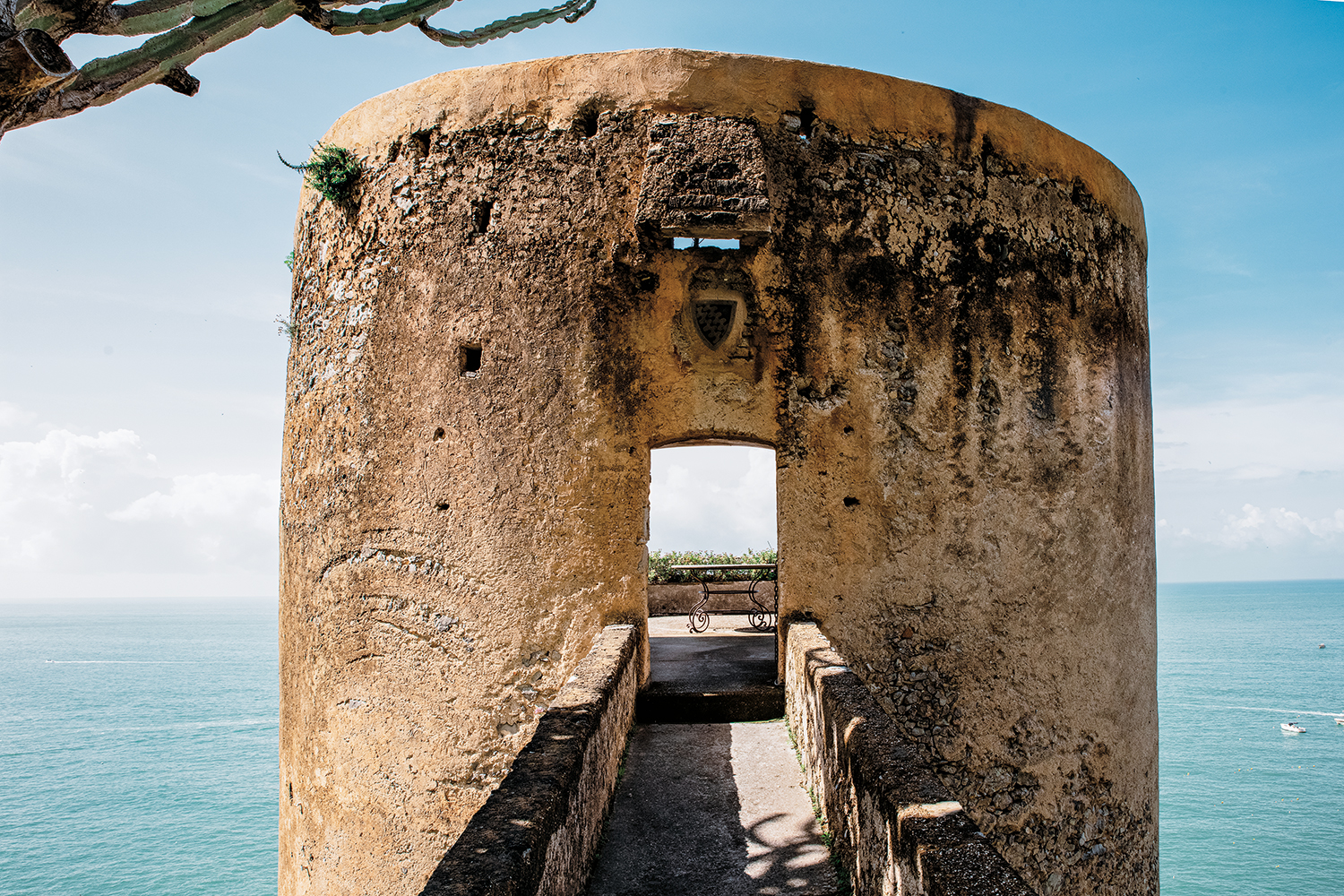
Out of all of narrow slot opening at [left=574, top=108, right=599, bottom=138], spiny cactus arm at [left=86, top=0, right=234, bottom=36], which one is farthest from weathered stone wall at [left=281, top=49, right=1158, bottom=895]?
spiny cactus arm at [left=86, top=0, right=234, bottom=36]

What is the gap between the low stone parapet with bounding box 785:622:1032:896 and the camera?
2.79 meters

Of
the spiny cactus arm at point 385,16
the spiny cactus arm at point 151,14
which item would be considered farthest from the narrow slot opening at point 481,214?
the spiny cactus arm at point 151,14

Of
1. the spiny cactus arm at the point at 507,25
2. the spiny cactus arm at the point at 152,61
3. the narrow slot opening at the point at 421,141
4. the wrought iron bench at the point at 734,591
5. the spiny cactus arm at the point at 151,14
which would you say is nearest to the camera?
the spiny cactus arm at the point at 152,61

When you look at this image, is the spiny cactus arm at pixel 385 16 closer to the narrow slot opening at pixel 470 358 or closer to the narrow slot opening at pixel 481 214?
the narrow slot opening at pixel 481 214

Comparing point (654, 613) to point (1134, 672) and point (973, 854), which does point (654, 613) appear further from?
point (973, 854)

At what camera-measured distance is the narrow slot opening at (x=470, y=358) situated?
5949mm

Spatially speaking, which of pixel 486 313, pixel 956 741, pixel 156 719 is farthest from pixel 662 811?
pixel 156 719

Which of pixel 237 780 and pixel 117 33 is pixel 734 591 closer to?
pixel 117 33

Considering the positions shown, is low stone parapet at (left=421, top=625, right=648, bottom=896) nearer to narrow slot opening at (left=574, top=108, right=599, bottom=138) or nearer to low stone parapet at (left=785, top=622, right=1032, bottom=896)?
low stone parapet at (left=785, top=622, right=1032, bottom=896)

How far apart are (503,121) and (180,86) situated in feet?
8.15

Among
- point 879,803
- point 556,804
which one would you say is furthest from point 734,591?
point 556,804

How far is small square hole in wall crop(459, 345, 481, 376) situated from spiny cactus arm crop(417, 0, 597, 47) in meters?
1.89

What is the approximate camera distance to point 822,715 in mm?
4422

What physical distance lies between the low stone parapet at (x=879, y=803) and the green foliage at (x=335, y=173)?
15.2ft
